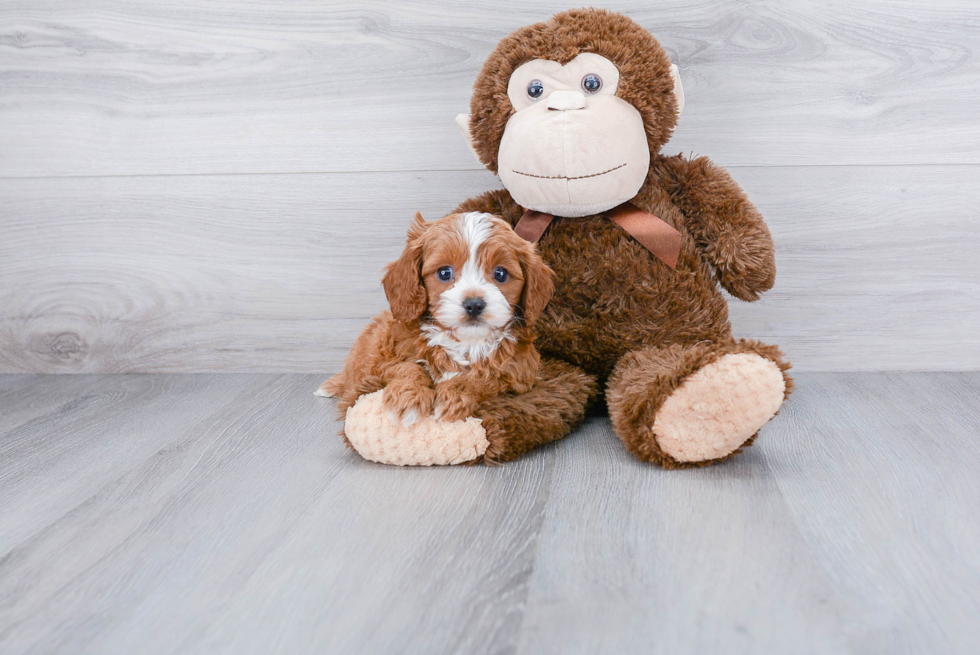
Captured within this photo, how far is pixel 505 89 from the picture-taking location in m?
1.04

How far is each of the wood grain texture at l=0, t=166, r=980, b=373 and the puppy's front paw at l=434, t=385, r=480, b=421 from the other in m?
0.48

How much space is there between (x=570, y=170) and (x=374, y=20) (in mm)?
517

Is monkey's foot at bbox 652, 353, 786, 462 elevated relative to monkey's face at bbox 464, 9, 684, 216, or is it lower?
lower

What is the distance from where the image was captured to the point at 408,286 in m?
0.94

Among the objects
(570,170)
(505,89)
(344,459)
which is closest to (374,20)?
(505,89)

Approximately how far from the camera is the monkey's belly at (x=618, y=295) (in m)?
1.04

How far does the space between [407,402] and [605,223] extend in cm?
37

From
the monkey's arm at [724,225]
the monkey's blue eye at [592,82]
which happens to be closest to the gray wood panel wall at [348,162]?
the monkey's arm at [724,225]

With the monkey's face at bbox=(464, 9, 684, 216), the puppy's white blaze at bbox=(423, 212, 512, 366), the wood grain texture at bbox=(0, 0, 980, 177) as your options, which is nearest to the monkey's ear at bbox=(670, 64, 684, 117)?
the monkey's face at bbox=(464, 9, 684, 216)

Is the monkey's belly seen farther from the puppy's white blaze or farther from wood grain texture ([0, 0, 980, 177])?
wood grain texture ([0, 0, 980, 177])

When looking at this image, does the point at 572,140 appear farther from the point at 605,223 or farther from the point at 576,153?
the point at 605,223

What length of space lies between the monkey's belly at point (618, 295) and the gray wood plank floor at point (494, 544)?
140 millimetres

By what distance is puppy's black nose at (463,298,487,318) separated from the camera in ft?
2.97

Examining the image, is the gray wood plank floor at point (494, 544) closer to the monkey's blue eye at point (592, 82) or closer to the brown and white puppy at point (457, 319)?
the brown and white puppy at point (457, 319)
